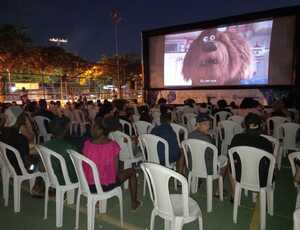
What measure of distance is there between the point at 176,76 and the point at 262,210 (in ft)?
36.6

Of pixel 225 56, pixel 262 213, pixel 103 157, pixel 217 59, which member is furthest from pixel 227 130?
pixel 217 59

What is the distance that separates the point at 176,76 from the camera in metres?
13.7

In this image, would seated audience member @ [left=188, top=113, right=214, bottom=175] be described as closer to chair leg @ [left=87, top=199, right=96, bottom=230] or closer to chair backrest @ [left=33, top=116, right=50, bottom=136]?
chair leg @ [left=87, top=199, right=96, bottom=230]

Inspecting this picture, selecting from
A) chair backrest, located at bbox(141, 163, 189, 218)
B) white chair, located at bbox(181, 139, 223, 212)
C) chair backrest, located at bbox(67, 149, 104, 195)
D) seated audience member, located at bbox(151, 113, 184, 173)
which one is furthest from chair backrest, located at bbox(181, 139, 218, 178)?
chair backrest, located at bbox(67, 149, 104, 195)

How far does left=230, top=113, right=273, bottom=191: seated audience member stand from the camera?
2990 millimetres

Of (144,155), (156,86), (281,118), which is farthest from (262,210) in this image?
(156,86)

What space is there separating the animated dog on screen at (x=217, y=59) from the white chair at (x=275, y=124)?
5798mm

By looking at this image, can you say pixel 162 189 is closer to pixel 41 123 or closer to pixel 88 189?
pixel 88 189

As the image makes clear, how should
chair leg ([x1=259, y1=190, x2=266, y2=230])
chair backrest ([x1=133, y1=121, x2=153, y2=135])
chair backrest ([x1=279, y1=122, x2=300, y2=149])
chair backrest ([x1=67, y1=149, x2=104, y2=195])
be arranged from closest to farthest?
chair backrest ([x1=67, y1=149, x2=104, y2=195]), chair leg ([x1=259, y1=190, x2=266, y2=230]), chair backrest ([x1=279, y1=122, x2=300, y2=149]), chair backrest ([x1=133, y1=121, x2=153, y2=135])

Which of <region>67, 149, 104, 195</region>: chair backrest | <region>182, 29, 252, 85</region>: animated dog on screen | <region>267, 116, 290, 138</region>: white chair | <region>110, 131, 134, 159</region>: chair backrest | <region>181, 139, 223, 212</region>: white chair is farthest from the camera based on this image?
<region>182, 29, 252, 85</region>: animated dog on screen

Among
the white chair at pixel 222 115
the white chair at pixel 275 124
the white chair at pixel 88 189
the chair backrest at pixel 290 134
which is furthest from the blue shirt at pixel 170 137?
the white chair at pixel 222 115

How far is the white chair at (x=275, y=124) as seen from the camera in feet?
18.3

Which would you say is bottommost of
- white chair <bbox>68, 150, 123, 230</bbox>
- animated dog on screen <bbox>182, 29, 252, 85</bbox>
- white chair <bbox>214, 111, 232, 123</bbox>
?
white chair <bbox>68, 150, 123, 230</bbox>

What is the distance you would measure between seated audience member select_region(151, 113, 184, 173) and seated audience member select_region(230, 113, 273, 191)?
1.02 metres
